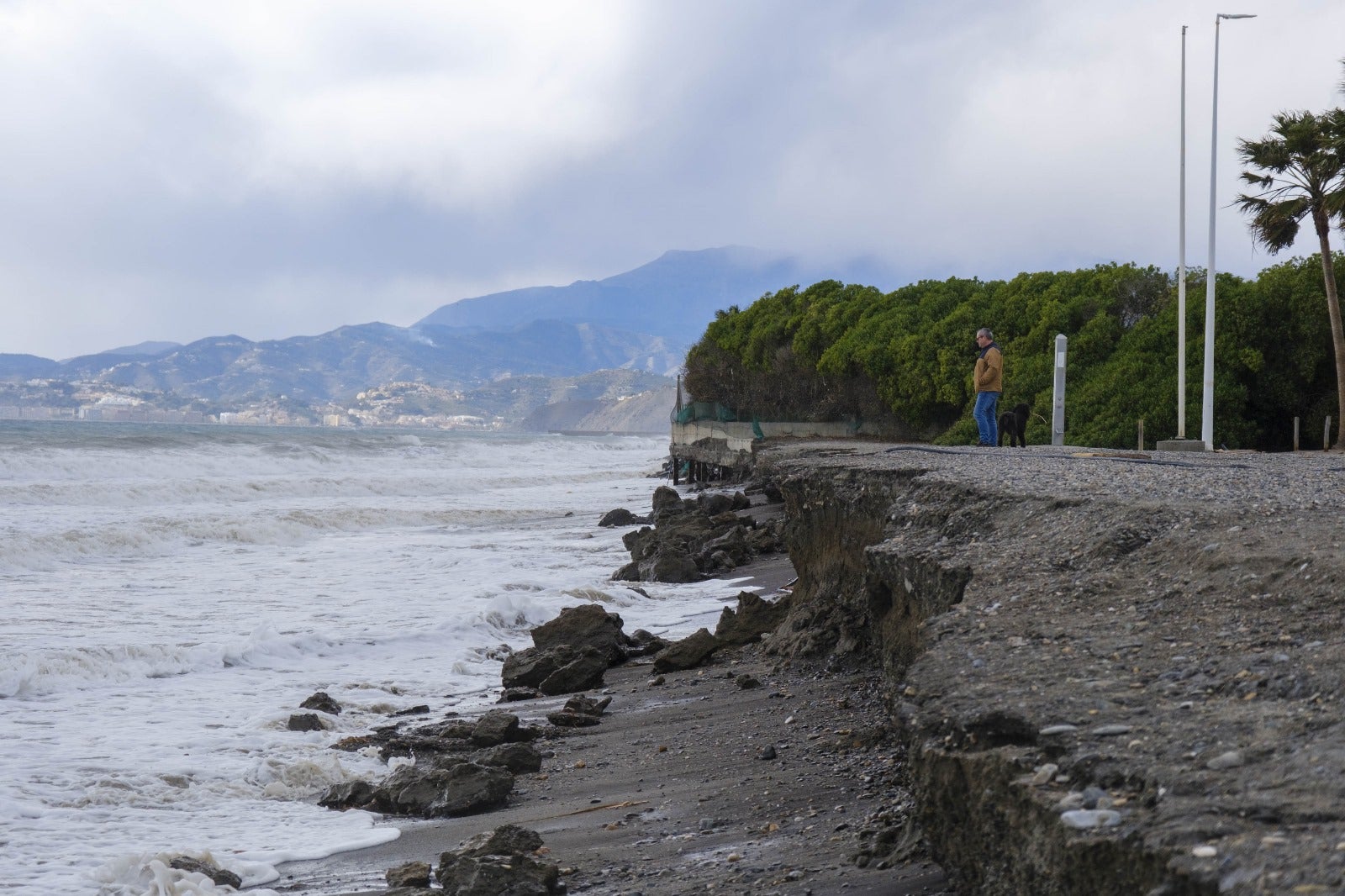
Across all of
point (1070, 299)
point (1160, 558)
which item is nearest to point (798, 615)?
point (1160, 558)

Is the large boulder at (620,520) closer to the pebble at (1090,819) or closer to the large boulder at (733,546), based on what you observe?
the large boulder at (733,546)

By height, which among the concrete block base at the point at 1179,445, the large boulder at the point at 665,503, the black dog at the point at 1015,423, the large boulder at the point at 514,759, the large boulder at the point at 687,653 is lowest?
the large boulder at the point at 514,759

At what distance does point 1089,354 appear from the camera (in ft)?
101

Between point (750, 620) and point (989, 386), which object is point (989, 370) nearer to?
point (989, 386)

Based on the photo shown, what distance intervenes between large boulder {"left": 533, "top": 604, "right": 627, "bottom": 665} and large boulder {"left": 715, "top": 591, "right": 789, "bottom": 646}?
92 centimetres

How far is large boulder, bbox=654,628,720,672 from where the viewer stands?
8.99 meters

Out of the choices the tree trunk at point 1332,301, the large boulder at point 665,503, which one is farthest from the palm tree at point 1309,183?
the large boulder at point 665,503

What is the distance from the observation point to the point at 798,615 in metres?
8.59

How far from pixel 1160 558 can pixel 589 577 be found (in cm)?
1115

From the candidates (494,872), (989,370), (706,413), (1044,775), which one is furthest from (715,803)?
(706,413)

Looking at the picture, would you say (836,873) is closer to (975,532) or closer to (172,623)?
(975,532)

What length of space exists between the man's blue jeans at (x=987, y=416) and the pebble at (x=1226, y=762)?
13382 millimetres

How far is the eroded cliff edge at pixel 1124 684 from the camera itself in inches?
89.4

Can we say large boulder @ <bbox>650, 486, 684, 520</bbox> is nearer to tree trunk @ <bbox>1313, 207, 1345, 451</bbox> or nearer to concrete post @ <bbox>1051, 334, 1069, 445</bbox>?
concrete post @ <bbox>1051, 334, 1069, 445</bbox>
